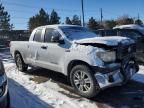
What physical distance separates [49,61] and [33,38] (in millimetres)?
1414

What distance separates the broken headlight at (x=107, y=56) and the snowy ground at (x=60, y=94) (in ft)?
3.09

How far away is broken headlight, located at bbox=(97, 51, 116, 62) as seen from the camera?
20.1ft

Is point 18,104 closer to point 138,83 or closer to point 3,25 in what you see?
point 138,83

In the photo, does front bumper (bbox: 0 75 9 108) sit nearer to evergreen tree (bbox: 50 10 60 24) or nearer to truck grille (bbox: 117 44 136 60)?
truck grille (bbox: 117 44 136 60)

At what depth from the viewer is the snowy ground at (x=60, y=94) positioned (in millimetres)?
5969

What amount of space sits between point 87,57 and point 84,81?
61 centimetres

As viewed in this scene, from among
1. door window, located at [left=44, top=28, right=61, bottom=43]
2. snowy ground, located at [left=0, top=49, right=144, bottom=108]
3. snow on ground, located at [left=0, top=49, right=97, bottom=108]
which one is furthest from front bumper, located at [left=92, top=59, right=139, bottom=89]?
door window, located at [left=44, top=28, right=61, bottom=43]

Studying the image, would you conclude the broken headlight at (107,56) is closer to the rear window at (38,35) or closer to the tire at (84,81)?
the tire at (84,81)

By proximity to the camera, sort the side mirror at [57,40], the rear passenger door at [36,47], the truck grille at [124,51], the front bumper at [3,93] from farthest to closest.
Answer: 1. the rear passenger door at [36,47]
2. the side mirror at [57,40]
3. the truck grille at [124,51]
4. the front bumper at [3,93]

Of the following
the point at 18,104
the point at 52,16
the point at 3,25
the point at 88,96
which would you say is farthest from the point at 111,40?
the point at 52,16

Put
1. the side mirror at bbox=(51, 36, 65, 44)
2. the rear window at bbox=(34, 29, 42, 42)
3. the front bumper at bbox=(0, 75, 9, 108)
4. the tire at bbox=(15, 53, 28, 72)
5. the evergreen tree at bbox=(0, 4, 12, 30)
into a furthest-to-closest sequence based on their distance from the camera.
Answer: the evergreen tree at bbox=(0, 4, 12, 30), the tire at bbox=(15, 53, 28, 72), the rear window at bbox=(34, 29, 42, 42), the side mirror at bbox=(51, 36, 65, 44), the front bumper at bbox=(0, 75, 9, 108)

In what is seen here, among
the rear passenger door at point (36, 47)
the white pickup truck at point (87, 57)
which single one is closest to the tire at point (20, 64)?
the rear passenger door at point (36, 47)

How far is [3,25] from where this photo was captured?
207 ft

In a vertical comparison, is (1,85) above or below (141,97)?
above
